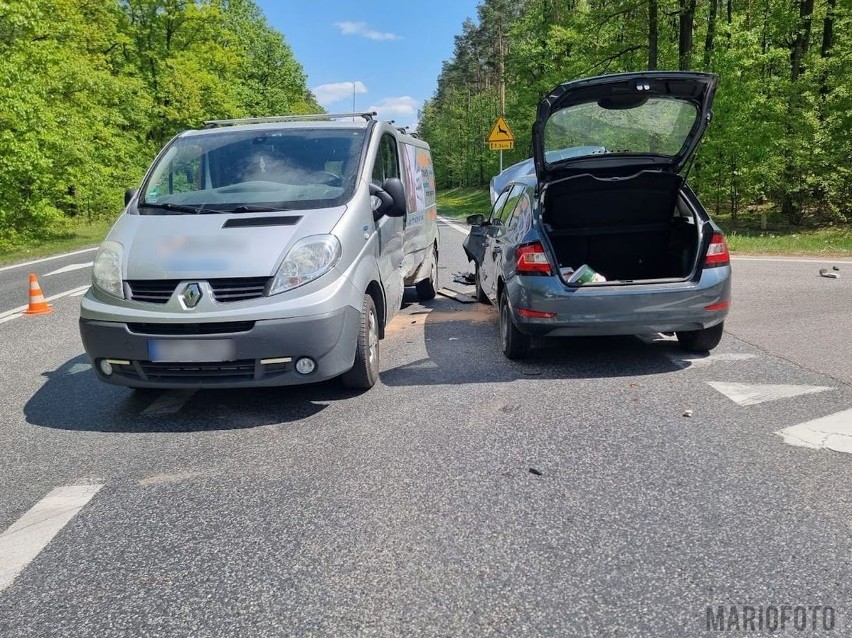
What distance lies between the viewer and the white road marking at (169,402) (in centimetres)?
476

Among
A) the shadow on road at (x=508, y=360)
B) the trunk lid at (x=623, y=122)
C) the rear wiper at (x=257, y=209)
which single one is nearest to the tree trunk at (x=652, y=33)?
the trunk lid at (x=623, y=122)

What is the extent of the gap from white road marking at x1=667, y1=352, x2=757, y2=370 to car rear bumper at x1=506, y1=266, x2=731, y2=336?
1.28 feet

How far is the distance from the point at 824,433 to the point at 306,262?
334 cm

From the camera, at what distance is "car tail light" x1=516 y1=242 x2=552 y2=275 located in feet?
17.3

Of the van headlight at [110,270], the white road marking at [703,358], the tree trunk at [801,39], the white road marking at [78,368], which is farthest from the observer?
the tree trunk at [801,39]

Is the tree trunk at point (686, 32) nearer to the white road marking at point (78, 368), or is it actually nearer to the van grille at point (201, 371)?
the white road marking at point (78, 368)

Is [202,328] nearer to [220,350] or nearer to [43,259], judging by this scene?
[220,350]

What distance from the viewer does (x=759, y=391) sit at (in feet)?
15.5

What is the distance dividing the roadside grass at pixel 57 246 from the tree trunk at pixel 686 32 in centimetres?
1817

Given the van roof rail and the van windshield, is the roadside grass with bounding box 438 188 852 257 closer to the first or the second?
Answer: the van roof rail

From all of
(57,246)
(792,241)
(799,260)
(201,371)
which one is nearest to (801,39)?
(792,241)

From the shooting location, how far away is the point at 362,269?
475cm

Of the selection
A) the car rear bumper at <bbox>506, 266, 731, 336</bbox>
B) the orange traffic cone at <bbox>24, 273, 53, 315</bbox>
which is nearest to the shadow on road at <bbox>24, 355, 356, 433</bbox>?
the car rear bumper at <bbox>506, 266, 731, 336</bbox>

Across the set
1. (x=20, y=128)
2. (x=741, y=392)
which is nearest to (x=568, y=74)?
(x=20, y=128)
